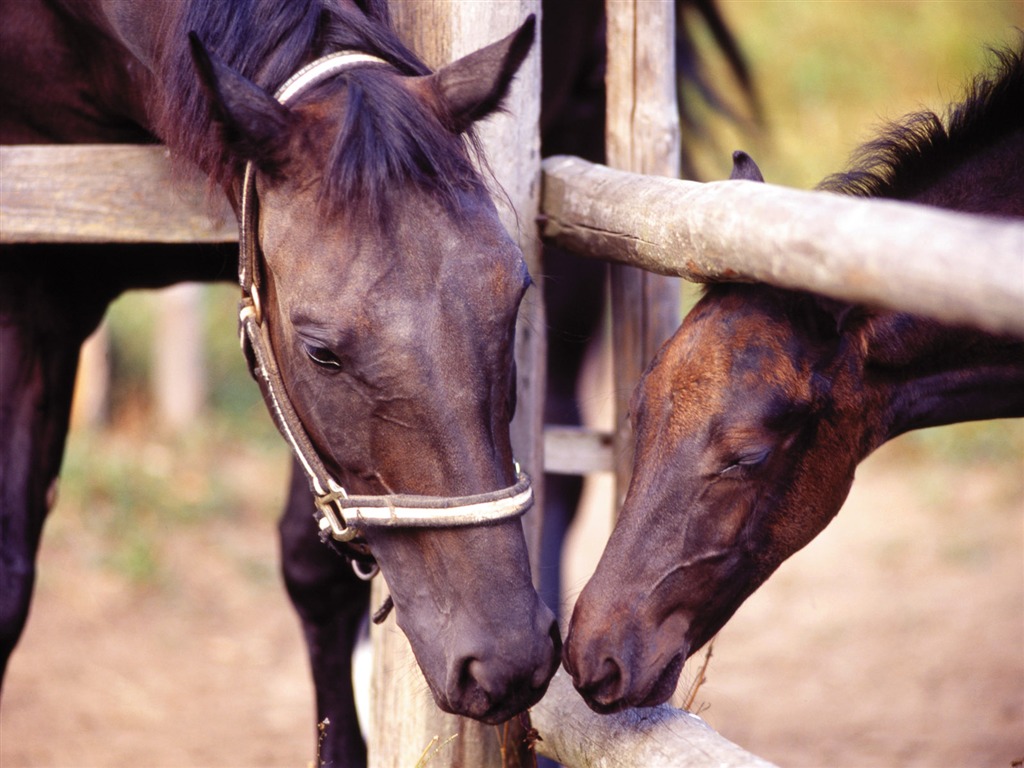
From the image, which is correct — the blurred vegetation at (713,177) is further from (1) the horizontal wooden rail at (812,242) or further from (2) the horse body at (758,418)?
(1) the horizontal wooden rail at (812,242)

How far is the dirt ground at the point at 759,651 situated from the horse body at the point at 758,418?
203 cm

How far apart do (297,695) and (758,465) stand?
9.58 feet

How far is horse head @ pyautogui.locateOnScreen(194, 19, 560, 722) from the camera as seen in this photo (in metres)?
1.60

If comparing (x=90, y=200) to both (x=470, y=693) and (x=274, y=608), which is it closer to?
(x=470, y=693)

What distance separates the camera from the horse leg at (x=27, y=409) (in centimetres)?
244

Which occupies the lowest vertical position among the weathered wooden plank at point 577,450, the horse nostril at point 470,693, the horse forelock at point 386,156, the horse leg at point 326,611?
the horse leg at point 326,611

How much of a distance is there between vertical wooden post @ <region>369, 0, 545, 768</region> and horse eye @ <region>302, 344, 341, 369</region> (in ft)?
1.56

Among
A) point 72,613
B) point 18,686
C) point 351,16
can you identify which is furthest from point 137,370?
point 351,16

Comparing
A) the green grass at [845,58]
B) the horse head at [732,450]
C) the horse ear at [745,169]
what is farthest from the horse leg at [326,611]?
the green grass at [845,58]

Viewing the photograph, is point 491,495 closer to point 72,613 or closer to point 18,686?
point 18,686

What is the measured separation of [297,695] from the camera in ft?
13.8

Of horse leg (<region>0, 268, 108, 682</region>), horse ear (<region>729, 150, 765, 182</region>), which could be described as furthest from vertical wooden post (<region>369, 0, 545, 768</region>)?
horse leg (<region>0, 268, 108, 682</region>)

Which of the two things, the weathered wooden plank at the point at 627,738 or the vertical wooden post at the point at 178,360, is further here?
the vertical wooden post at the point at 178,360

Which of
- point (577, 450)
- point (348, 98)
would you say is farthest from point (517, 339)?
point (577, 450)
